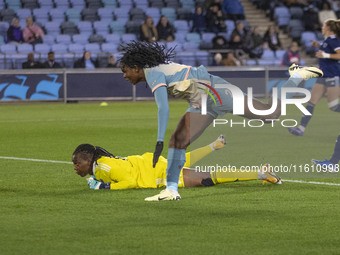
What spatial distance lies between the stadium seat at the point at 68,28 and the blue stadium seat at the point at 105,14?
1.39 m

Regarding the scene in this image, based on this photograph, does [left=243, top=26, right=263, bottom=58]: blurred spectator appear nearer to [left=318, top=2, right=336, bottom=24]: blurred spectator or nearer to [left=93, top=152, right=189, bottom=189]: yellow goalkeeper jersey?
[left=318, top=2, right=336, bottom=24]: blurred spectator

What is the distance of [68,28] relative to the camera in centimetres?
2844

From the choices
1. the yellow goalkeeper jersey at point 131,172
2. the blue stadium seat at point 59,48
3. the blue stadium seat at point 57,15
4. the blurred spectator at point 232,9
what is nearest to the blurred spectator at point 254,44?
the blurred spectator at point 232,9

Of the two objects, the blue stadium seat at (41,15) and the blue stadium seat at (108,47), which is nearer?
the blue stadium seat at (108,47)

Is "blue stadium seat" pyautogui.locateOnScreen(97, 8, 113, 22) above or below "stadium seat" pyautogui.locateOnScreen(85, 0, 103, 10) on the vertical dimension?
below

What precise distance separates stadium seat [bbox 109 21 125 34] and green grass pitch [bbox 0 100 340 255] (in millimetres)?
15278

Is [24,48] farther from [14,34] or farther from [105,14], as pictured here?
[105,14]

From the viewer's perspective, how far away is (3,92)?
2445cm

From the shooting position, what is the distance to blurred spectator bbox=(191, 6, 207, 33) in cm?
2977

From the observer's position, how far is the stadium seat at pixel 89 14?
96.1 feet

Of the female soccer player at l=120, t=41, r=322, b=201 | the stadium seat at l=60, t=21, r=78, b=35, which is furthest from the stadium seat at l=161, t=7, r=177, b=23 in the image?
the female soccer player at l=120, t=41, r=322, b=201

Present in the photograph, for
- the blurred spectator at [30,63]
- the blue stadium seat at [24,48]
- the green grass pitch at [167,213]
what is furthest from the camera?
the blue stadium seat at [24,48]

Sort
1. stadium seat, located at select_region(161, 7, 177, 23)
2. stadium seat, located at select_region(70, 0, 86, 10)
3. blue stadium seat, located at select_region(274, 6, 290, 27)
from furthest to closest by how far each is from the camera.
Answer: blue stadium seat, located at select_region(274, 6, 290, 27) < stadium seat, located at select_region(161, 7, 177, 23) < stadium seat, located at select_region(70, 0, 86, 10)

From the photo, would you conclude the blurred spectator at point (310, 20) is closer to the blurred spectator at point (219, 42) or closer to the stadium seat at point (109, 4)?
the blurred spectator at point (219, 42)
